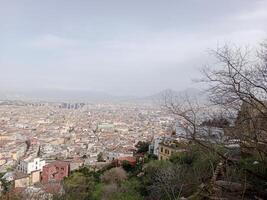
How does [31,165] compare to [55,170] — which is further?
[31,165]

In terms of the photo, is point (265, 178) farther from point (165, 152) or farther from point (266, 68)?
point (165, 152)

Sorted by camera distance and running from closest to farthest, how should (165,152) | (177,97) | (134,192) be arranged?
(177,97) → (134,192) → (165,152)

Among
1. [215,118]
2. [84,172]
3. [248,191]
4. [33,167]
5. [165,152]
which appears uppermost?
[215,118]

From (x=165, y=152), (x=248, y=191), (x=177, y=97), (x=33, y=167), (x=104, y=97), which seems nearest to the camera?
(x=248, y=191)

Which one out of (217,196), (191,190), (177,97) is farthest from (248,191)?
(177,97)

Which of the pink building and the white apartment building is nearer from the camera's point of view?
the pink building

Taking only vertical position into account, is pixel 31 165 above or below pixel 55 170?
below

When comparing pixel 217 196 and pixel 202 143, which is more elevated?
pixel 202 143

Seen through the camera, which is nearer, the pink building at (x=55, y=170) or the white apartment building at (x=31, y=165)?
the pink building at (x=55, y=170)

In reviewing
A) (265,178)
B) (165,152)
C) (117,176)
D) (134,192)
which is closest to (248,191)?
(265,178)

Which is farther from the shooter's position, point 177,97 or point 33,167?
point 33,167
